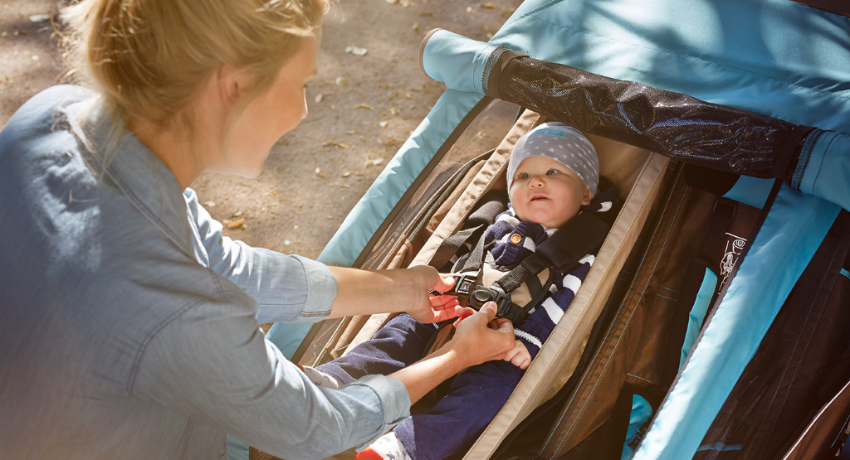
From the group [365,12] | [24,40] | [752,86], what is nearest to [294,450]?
[752,86]

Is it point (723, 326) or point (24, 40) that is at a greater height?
point (723, 326)

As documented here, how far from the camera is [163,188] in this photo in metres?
0.90

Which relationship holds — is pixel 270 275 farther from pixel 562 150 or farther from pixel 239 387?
pixel 562 150

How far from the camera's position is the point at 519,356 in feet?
5.40

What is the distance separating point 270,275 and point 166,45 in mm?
662

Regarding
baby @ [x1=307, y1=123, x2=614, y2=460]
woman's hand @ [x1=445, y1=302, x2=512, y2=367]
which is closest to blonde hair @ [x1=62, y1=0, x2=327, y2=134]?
baby @ [x1=307, y1=123, x2=614, y2=460]

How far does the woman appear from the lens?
2.70ft

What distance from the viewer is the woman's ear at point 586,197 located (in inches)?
76.9

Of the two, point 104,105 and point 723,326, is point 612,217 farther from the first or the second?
point 104,105

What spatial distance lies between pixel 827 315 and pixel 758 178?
396mm

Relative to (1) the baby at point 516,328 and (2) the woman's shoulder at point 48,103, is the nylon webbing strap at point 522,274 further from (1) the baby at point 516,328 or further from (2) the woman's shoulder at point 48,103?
(2) the woman's shoulder at point 48,103

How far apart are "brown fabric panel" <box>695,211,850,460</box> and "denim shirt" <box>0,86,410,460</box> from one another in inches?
43.8

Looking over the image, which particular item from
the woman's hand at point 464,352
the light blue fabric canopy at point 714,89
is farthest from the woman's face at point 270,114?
the light blue fabric canopy at point 714,89

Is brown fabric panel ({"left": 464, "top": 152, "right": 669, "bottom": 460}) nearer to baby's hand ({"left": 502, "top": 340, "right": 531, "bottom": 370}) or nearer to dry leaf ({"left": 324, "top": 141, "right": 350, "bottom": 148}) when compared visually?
baby's hand ({"left": 502, "top": 340, "right": 531, "bottom": 370})
